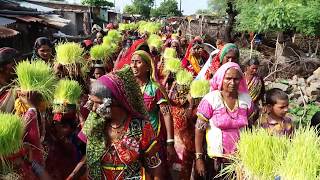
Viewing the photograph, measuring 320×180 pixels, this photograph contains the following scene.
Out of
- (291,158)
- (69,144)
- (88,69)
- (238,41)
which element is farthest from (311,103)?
(238,41)

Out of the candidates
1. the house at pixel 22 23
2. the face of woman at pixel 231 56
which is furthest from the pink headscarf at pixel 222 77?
the house at pixel 22 23

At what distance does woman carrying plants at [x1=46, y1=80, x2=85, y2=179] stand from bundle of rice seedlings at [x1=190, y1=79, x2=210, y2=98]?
1.68 metres

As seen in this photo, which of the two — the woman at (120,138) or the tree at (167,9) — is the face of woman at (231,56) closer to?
the woman at (120,138)

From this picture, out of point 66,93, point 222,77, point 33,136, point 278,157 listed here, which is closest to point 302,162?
point 278,157

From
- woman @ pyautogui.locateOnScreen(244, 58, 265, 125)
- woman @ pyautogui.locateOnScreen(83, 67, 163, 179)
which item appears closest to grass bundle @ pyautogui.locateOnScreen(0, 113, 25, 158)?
woman @ pyautogui.locateOnScreen(83, 67, 163, 179)

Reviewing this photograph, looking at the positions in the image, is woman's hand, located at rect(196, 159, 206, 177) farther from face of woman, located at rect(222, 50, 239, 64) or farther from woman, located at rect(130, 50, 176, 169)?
face of woman, located at rect(222, 50, 239, 64)

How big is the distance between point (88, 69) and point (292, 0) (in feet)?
40.5

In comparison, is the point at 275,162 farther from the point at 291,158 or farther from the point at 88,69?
the point at 88,69

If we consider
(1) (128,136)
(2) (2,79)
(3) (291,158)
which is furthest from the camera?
(2) (2,79)

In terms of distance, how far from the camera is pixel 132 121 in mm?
2799

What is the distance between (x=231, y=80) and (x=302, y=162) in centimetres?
187

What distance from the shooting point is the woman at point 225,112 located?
370cm

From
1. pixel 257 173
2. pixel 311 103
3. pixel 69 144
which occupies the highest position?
pixel 257 173

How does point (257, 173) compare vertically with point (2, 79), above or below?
below
